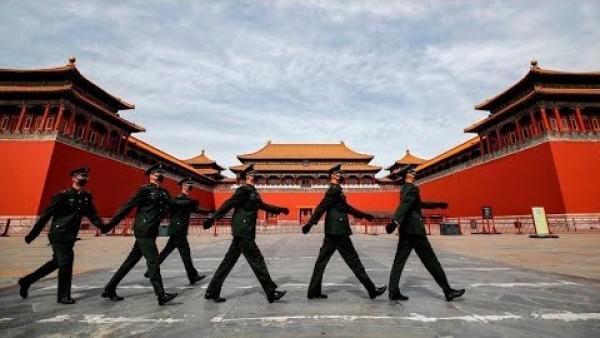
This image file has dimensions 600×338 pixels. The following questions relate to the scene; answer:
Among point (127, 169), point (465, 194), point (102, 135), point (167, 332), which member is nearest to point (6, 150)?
point (102, 135)

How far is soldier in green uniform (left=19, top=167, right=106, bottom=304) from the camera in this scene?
3.23 meters

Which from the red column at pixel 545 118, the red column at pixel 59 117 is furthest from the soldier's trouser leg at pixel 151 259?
the red column at pixel 545 118

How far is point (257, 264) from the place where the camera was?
330 centimetres

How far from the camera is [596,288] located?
361 cm

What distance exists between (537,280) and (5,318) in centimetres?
618

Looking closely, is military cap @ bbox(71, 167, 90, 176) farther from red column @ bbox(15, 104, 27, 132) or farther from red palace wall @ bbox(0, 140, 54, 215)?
red column @ bbox(15, 104, 27, 132)

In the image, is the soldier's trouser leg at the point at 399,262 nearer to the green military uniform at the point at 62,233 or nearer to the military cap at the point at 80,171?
the green military uniform at the point at 62,233

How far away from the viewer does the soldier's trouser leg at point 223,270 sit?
10.6ft

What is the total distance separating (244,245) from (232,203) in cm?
50

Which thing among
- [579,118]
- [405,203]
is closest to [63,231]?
[405,203]

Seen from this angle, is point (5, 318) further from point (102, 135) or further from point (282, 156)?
point (282, 156)

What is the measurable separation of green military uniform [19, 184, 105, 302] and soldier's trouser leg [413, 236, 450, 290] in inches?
147

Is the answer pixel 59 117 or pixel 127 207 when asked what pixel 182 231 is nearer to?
pixel 127 207

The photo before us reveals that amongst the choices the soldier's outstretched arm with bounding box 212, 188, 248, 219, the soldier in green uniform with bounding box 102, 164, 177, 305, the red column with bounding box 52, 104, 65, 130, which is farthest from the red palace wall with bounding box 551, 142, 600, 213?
the red column with bounding box 52, 104, 65, 130
